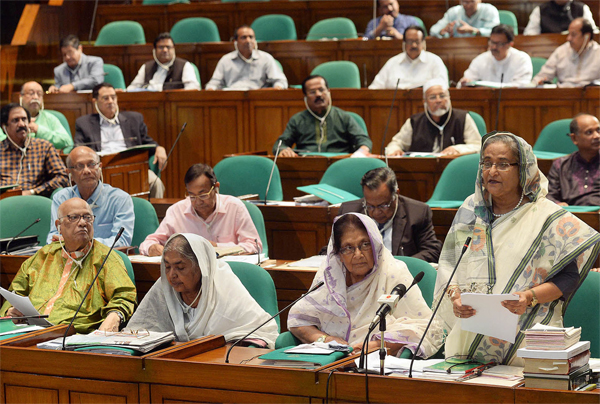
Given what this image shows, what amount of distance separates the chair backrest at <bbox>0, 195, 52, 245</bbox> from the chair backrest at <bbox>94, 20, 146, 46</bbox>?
3837mm

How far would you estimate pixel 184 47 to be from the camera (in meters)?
7.42

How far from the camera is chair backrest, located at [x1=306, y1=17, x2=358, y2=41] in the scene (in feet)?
24.2

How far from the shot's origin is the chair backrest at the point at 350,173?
4.58 m

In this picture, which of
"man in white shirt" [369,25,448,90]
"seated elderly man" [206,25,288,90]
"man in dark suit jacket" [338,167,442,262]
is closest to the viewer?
"man in dark suit jacket" [338,167,442,262]

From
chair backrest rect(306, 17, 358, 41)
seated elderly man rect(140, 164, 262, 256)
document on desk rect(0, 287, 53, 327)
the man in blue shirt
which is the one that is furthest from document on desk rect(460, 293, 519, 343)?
chair backrest rect(306, 17, 358, 41)

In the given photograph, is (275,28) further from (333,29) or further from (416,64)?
→ (416,64)

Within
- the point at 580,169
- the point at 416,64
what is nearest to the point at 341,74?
the point at 416,64

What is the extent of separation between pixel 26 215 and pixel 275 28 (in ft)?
13.0

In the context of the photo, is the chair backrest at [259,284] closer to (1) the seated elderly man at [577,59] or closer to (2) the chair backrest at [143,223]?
(2) the chair backrest at [143,223]

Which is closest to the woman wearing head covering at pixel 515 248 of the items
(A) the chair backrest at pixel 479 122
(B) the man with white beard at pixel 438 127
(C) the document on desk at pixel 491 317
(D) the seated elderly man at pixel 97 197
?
(C) the document on desk at pixel 491 317

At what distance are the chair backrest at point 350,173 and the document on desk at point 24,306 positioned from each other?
6.66 ft

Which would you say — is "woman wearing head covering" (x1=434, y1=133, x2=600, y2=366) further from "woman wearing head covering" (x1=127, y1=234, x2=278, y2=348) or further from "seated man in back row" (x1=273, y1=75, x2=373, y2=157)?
"seated man in back row" (x1=273, y1=75, x2=373, y2=157)

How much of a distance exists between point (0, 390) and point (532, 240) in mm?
1699

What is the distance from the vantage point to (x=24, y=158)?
5.24m
